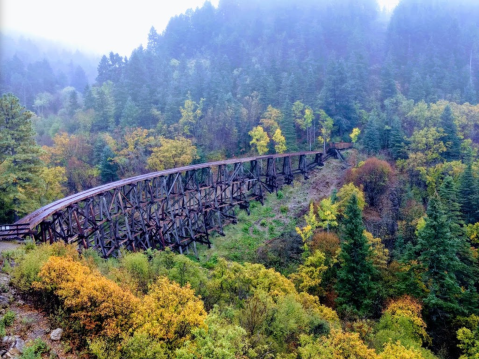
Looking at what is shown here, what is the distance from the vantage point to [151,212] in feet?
Result: 96.2

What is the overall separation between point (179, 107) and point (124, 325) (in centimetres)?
4551

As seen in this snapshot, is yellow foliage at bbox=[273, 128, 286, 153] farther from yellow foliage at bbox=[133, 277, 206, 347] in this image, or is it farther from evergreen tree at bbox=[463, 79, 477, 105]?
yellow foliage at bbox=[133, 277, 206, 347]

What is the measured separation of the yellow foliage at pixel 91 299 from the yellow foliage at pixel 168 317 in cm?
50

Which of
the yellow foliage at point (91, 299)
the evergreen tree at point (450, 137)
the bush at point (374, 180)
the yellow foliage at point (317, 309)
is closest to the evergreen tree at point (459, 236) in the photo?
the bush at point (374, 180)

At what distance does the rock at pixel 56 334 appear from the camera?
392 inches

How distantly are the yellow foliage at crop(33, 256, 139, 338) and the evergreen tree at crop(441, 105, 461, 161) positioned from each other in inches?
1495

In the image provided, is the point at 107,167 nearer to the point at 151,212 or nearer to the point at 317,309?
the point at 151,212

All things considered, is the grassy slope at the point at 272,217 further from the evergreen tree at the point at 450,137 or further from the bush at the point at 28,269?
the bush at the point at 28,269

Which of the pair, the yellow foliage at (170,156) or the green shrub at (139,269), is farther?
the yellow foliage at (170,156)

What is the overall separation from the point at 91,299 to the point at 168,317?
8.63 feet

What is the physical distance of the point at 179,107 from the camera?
172 feet

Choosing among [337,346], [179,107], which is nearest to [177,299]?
[337,346]

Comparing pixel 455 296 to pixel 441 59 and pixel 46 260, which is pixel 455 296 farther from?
pixel 441 59

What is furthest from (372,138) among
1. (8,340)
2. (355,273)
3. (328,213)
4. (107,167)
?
(8,340)
